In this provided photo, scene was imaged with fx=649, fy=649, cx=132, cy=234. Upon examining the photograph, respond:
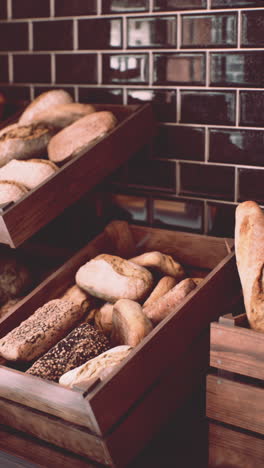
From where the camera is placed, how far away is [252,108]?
1877 millimetres

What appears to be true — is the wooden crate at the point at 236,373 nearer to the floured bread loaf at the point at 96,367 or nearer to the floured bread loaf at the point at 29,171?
the floured bread loaf at the point at 96,367

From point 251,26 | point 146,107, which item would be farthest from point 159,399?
point 251,26

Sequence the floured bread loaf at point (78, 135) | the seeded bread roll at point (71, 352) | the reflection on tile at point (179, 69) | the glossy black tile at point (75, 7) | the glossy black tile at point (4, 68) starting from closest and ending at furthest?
1. the seeded bread roll at point (71, 352)
2. the floured bread loaf at point (78, 135)
3. the reflection on tile at point (179, 69)
4. the glossy black tile at point (75, 7)
5. the glossy black tile at point (4, 68)

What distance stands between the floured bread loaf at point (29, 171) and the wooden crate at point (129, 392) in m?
0.32

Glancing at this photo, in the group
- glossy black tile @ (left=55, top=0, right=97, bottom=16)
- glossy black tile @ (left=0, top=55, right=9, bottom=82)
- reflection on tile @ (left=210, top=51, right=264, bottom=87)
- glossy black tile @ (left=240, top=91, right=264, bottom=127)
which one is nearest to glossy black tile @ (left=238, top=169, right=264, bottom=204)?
glossy black tile @ (left=240, top=91, right=264, bottom=127)

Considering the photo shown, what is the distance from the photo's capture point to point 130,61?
2117 mm

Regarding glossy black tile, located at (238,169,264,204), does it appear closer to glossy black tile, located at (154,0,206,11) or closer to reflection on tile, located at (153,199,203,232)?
reflection on tile, located at (153,199,203,232)

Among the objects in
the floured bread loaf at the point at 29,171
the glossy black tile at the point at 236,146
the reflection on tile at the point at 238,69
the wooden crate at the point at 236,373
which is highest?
the reflection on tile at the point at 238,69

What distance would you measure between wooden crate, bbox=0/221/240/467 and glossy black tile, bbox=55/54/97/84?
86 cm

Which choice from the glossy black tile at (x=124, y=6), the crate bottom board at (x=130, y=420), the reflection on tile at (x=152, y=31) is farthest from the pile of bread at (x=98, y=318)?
the glossy black tile at (x=124, y=6)

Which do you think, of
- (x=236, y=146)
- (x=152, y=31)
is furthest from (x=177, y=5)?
(x=236, y=146)

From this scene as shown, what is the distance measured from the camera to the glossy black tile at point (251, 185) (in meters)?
1.90

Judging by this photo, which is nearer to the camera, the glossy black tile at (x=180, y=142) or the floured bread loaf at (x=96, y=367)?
the floured bread loaf at (x=96, y=367)

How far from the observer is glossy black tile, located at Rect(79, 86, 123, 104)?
7.16 ft
